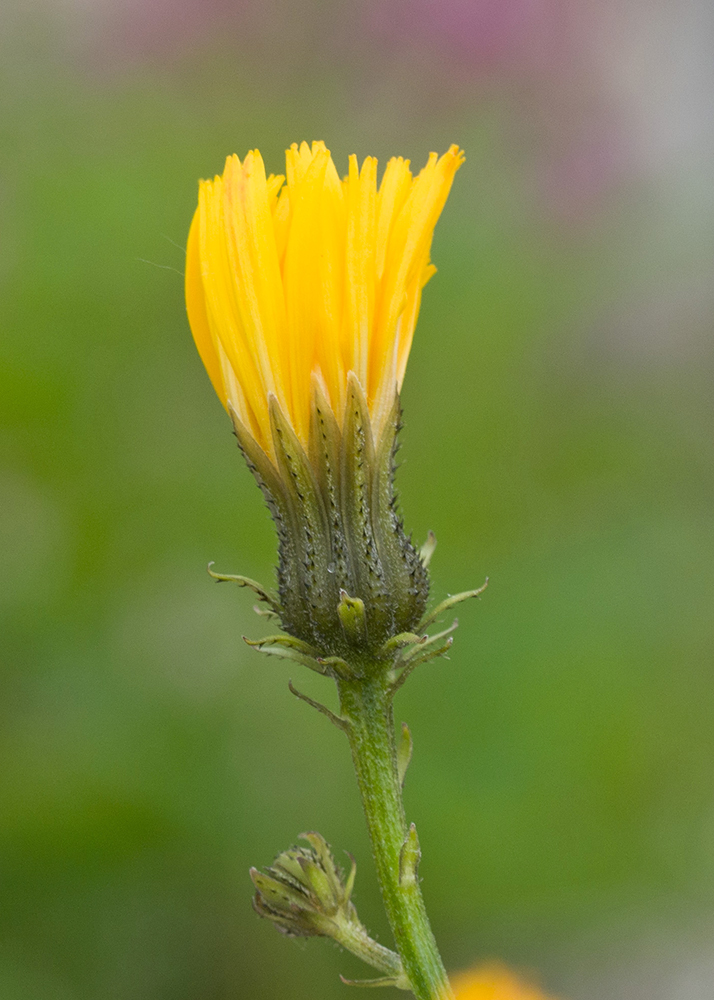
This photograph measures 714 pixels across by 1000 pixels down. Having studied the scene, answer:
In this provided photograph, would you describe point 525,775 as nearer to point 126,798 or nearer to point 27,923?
point 126,798

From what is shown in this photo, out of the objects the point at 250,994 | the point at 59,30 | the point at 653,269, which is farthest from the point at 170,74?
the point at 250,994

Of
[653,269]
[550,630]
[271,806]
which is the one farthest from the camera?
[653,269]

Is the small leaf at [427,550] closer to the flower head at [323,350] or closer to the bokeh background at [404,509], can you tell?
the flower head at [323,350]

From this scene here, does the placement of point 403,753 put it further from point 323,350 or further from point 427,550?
point 323,350

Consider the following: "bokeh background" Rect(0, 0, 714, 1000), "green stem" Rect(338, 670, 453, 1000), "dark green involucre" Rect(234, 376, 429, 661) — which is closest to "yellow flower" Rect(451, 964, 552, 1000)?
"green stem" Rect(338, 670, 453, 1000)

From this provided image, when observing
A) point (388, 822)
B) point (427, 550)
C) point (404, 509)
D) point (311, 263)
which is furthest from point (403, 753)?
point (404, 509)

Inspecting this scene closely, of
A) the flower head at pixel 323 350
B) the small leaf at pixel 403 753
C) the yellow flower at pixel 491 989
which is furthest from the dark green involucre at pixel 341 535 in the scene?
the yellow flower at pixel 491 989
